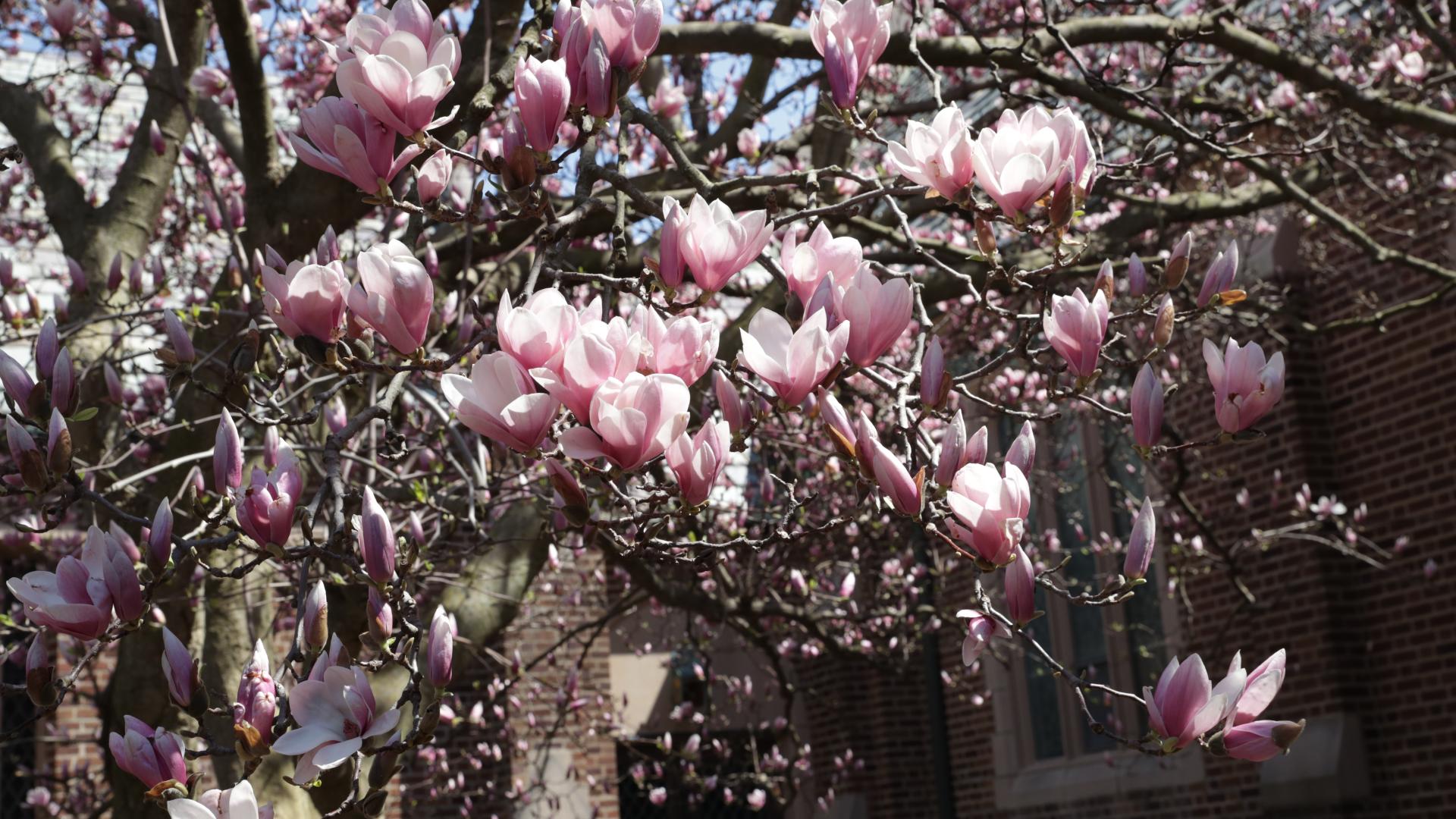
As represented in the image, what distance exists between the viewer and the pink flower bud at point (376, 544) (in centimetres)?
165

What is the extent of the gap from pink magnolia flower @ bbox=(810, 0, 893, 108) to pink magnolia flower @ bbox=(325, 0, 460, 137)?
0.57 metres

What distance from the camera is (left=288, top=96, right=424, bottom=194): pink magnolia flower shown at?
5.90ft

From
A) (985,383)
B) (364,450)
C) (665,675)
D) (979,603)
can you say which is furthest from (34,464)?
(665,675)

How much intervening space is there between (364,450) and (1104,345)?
310 centimetres

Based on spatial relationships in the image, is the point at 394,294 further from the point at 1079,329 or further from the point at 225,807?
the point at 1079,329

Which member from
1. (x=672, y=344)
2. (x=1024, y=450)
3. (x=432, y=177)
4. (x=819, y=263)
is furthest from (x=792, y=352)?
(x=432, y=177)

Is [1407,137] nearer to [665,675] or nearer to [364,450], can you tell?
[364,450]

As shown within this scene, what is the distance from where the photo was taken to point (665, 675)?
1277cm

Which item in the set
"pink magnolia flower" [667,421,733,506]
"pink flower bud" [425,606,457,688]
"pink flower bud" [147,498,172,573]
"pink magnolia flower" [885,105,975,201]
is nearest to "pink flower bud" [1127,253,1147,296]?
"pink magnolia flower" [885,105,975,201]

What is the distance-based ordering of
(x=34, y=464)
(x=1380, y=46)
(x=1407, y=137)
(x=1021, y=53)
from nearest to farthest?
1. (x=34, y=464)
2. (x=1021, y=53)
3. (x=1380, y=46)
4. (x=1407, y=137)

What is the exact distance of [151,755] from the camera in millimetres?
1618

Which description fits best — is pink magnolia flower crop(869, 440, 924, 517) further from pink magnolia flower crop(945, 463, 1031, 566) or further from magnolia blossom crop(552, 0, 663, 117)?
magnolia blossom crop(552, 0, 663, 117)

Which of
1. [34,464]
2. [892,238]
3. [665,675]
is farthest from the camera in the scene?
[665,675]

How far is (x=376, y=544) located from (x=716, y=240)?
568 mm
